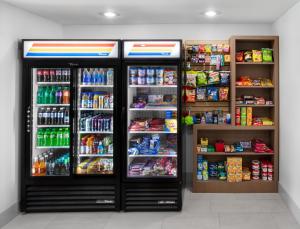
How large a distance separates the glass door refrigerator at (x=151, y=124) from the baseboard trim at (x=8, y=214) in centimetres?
139

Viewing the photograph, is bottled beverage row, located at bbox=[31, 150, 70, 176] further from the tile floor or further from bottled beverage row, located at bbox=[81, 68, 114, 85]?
bottled beverage row, located at bbox=[81, 68, 114, 85]

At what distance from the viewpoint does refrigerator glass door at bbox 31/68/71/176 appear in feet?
14.0

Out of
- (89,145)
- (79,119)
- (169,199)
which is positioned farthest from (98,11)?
(169,199)

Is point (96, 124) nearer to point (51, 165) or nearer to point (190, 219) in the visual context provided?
point (51, 165)

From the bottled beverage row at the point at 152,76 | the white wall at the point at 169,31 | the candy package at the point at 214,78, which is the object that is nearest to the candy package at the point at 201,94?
the candy package at the point at 214,78

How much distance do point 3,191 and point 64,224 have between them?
0.85 metres

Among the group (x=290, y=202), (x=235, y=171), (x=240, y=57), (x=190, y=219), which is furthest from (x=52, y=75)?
(x=290, y=202)

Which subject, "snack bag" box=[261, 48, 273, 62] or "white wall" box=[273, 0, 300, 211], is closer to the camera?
"white wall" box=[273, 0, 300, 211]

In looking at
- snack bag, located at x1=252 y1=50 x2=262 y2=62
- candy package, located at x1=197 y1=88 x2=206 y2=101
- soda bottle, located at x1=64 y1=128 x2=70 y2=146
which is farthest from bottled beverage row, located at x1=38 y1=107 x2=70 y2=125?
snack bag, located at x1=252 y1=50 x2=262 y2=62

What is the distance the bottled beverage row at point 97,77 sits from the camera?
4.32 m

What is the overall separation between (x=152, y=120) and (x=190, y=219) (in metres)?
1.45

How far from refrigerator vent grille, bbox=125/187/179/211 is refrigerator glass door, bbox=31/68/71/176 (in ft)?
2.98

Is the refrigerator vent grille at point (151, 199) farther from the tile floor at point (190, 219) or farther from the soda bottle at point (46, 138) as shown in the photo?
the soda bottle at point (46, 138)

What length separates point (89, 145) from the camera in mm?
4395
